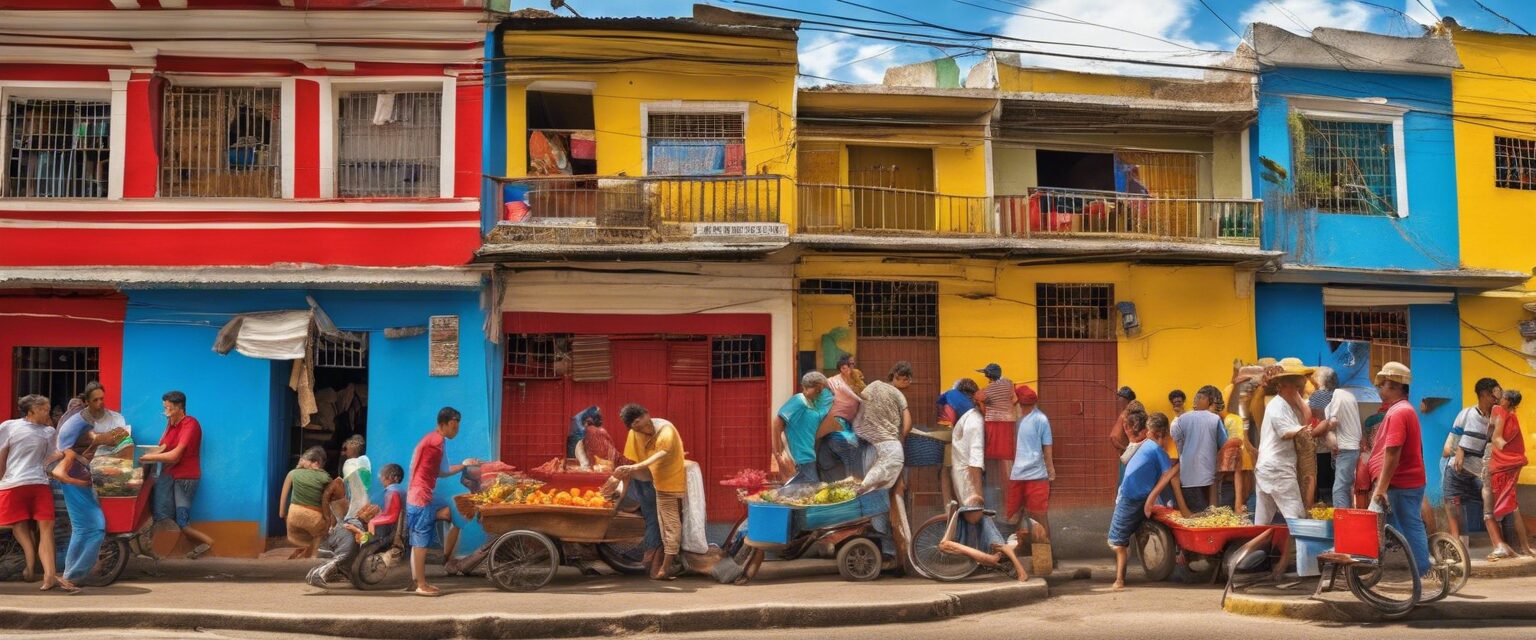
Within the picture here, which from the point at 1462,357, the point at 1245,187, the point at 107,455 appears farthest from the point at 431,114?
the point at 1462,357

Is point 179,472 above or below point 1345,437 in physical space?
below

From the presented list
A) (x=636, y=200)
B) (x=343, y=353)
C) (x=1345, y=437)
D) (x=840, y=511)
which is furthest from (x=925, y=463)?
(x=343, y=353)

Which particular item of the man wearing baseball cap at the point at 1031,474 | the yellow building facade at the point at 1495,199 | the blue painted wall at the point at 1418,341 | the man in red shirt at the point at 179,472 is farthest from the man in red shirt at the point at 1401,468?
the man in red shirt at the point at 179,472

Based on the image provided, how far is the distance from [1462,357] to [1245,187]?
11.5 ft

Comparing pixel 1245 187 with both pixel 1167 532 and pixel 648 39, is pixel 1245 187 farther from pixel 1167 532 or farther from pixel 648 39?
pixel 648 39

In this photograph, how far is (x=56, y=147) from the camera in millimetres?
13875

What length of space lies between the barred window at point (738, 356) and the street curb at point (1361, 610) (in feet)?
21.8

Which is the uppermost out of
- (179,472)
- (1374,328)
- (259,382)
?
(1374,328)

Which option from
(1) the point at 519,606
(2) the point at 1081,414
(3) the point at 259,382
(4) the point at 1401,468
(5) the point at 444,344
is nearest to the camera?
(4) the point at 1401,468

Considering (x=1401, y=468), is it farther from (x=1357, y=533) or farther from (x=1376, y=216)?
(x=1376, y=216)

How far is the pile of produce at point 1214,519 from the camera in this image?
35.0ft

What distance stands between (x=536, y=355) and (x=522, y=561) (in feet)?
12.8

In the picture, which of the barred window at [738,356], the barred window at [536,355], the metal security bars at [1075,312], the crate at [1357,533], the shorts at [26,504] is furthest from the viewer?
the metal security bars at [1075,312]

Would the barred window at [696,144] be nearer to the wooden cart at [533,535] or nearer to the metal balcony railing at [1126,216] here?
the metal balcony railing at [1126,216]
